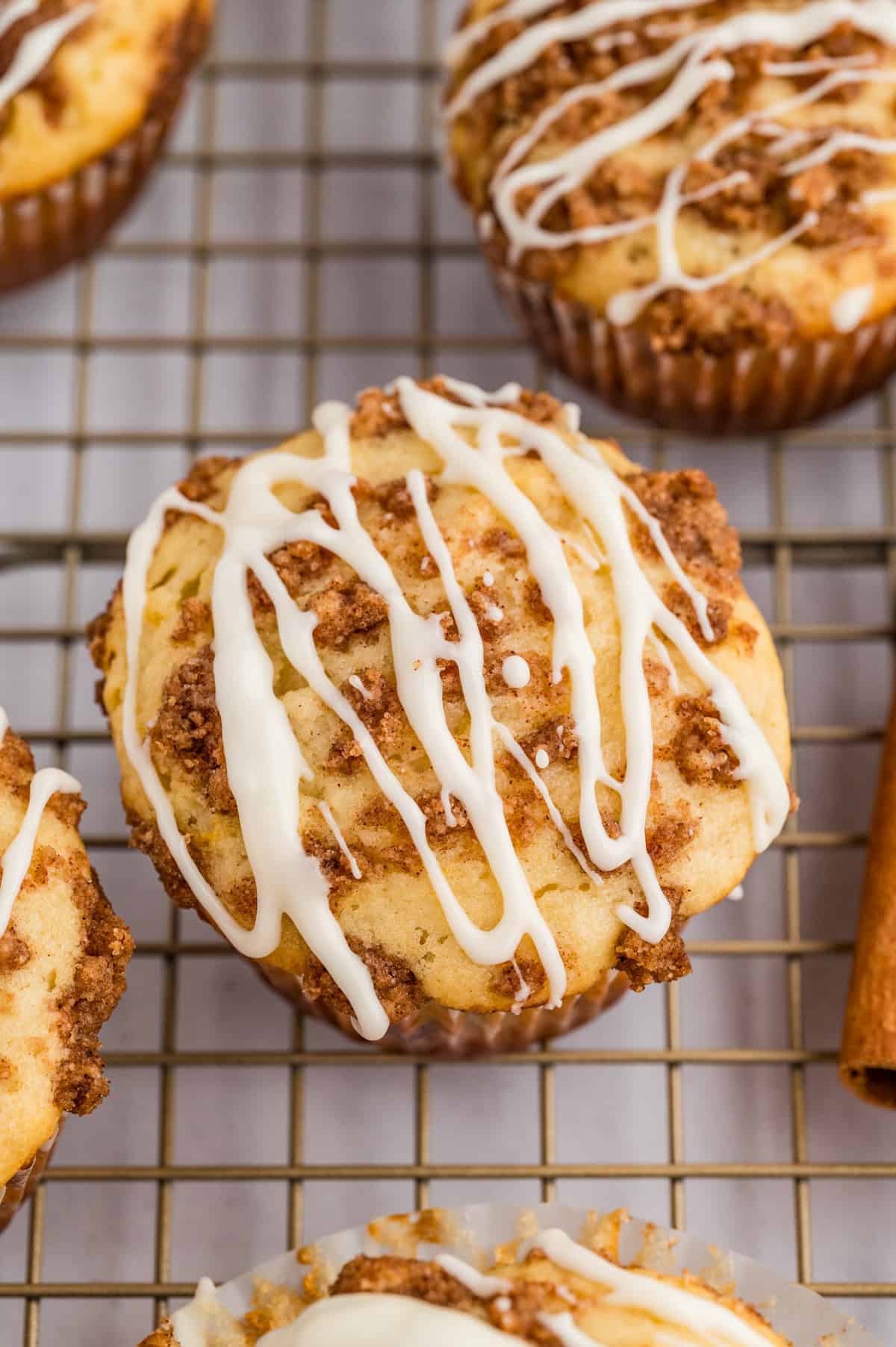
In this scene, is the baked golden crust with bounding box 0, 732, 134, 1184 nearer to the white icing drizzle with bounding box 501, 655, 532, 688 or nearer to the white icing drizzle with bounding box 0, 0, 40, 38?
the white icing drizzle with bounding box 501, 655, 532, 688

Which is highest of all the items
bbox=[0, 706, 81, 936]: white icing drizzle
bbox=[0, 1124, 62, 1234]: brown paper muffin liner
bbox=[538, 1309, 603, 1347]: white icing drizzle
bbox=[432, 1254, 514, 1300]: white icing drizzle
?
bbox=[0, 706, 81, 936]: white icing drizzle

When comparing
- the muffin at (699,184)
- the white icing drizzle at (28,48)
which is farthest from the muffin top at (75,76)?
the muffin at (699,184)

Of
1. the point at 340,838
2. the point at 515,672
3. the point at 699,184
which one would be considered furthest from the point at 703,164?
the point at 340,838

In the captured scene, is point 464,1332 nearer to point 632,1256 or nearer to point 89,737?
point 632,1256

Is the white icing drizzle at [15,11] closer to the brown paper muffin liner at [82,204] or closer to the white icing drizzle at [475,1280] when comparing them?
the brown paper muffin liner at [82,204]

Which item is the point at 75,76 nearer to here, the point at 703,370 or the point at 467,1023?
the point at 703,370

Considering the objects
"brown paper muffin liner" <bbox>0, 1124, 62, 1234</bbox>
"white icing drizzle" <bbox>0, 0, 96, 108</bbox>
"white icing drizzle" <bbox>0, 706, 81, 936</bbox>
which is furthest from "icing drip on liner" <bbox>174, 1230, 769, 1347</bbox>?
"white icing drizzle" <bbox>0, 0, 96, 108</bbox>

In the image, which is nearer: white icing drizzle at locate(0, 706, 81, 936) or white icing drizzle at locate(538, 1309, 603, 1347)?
white icing drizzle at locate(538, 1309, 603, 1347)
